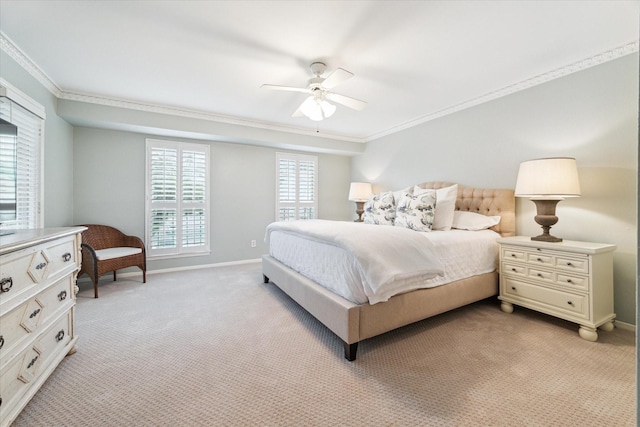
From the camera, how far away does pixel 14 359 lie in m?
1.21

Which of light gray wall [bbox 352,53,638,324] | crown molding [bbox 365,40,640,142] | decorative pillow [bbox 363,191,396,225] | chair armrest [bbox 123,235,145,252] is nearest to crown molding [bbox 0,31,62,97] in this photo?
chair armrest [bbox 123,235,145,252]

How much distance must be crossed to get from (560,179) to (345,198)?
3.84m

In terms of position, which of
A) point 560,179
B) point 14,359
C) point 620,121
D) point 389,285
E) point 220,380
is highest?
point 620,121

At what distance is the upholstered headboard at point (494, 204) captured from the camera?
113 inches

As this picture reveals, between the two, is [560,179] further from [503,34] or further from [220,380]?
[220,380]

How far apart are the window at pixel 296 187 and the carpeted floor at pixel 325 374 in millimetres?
2703

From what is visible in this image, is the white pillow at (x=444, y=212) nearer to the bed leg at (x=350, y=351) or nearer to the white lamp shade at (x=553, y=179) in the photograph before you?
the white lamp shade at (x=553, y=179)

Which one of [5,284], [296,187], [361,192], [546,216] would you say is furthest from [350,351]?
[296,187]

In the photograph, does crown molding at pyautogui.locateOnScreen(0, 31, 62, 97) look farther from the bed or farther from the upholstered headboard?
the upholstered headboard

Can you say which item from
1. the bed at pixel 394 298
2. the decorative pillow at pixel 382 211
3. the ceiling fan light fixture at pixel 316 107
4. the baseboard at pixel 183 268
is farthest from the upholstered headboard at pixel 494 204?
the baseboard at pixel 183 268

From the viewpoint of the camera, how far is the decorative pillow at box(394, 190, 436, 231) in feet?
9.29

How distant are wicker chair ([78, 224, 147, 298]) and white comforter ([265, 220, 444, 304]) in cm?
277

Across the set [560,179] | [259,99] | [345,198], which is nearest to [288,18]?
[259,99]

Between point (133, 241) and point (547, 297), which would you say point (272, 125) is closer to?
point (133, 241)
